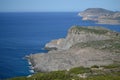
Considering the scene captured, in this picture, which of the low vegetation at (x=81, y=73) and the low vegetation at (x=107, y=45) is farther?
the low vegetation at (x=107, y=45)

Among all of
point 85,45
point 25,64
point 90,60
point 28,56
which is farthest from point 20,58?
point 90,60

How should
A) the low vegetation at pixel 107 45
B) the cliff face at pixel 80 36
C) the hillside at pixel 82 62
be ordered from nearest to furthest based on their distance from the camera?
the hillside at pixel 82 62, the low vegetation at pixel 107 45, the cliff face at pixel 80 36

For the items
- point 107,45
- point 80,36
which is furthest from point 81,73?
point 80,36

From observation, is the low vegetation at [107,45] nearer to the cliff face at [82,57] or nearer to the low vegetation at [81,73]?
the cliff face at [82,57]

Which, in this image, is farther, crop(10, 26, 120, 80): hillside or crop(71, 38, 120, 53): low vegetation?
crop(71, 38, 120, 53): low vegetation


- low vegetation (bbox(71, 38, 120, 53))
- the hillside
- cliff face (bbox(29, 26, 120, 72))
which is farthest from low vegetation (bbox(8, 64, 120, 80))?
low vegetation (bbox(71, 38, 120, 53))

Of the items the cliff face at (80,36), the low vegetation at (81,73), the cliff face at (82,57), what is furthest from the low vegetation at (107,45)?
the low vegetation at (81,73)

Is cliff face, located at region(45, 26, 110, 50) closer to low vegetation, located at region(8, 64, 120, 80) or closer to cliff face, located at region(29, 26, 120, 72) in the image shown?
cliff face, located at region(29, 26, 120, 72)

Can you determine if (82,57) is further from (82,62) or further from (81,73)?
(81,73)

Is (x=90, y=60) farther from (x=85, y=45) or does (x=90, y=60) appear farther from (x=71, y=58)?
(x=85, y=45)

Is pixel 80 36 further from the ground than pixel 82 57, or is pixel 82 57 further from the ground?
pixel 80 36

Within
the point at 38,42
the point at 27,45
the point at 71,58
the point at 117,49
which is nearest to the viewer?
the point at 71,58
